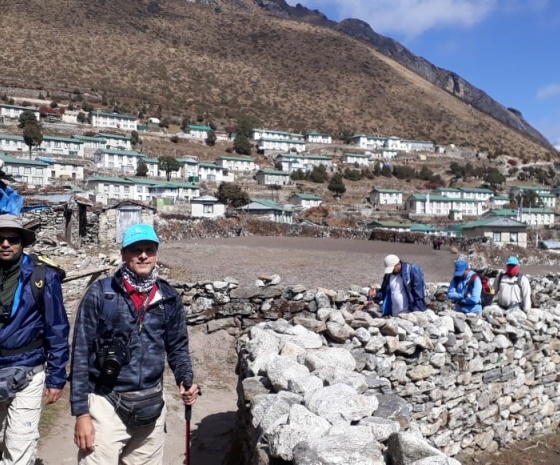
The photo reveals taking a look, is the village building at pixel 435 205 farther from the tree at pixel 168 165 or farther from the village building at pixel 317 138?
the village building at pixel 317 138

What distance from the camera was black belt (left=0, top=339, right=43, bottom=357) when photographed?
11.2ft

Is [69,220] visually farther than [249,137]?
No

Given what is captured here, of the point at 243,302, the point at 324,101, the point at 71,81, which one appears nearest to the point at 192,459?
the point at 243,302

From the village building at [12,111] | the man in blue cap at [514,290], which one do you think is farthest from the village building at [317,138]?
the man in blue cap at [514,290]

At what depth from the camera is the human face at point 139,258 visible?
3.36 metres

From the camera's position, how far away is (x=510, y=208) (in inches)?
3342

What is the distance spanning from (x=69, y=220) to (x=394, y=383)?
2217 cm

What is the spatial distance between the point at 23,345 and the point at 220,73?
472 feet

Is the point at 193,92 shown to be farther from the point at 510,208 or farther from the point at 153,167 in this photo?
the point at 510,208

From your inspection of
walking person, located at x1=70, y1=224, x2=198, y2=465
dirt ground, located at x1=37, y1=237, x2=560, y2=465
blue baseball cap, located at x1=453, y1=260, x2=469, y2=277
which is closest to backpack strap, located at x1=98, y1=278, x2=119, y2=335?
walking person, located at x1=70, y1=224, x2=198, y2=465

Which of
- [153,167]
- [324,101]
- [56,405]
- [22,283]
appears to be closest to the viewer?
[22,283]

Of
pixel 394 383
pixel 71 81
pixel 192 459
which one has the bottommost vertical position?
pixel 192 459

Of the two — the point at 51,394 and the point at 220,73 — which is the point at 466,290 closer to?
the point at 51,394

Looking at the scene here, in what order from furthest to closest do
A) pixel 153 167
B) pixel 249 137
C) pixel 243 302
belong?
pixel 249 137, pixel 153 167, pixel 243 302
